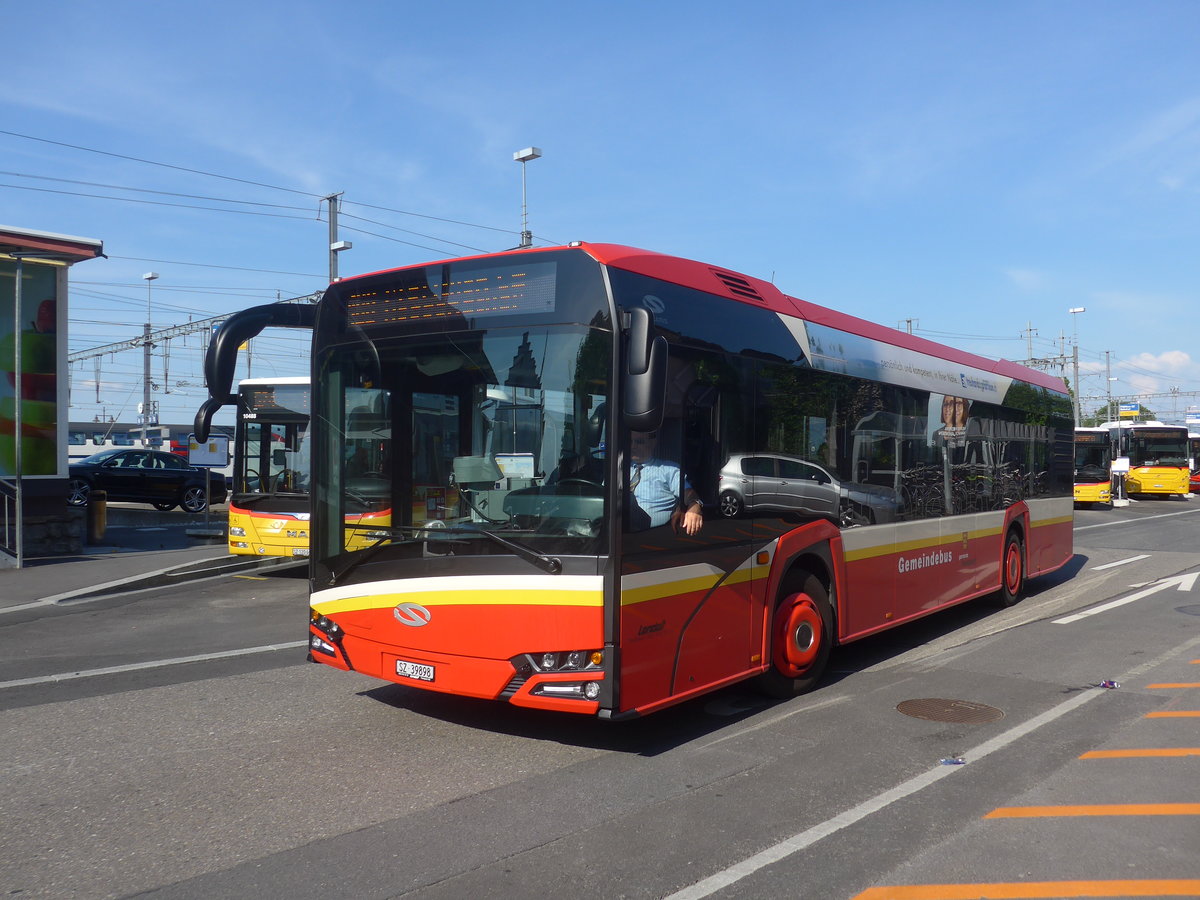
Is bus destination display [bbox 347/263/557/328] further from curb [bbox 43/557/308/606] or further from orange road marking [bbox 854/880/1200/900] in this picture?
curb [bbox 43/557/308/606]

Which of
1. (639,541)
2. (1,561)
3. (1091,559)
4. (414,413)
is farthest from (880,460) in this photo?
(1,561)

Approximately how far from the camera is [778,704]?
283 inches

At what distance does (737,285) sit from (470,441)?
2.47 m

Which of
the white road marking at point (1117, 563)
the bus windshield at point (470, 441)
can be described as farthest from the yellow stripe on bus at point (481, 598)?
the white road marking at point (1117, 563)

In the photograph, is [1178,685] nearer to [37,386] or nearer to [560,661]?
[560,661]

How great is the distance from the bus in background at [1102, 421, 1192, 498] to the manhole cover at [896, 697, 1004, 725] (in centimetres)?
4227

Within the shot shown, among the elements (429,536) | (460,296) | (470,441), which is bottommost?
(429,536)

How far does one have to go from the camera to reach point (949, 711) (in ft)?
22.9

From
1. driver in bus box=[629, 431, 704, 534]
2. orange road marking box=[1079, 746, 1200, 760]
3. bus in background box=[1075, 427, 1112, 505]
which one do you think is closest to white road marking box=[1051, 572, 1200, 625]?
orange road marking box=[1079, 746, 1200, 760]

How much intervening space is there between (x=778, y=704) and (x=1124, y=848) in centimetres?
295

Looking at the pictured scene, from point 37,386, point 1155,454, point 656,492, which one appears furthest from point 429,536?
point 1155,454

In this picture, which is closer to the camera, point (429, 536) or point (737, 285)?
point (429, 536)

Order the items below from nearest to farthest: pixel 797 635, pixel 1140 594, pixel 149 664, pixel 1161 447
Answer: pixel 797 635
pixel 149 664
pixel 1140 594
pixel 1161 447

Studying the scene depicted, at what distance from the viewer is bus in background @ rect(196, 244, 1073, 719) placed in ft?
17.8
